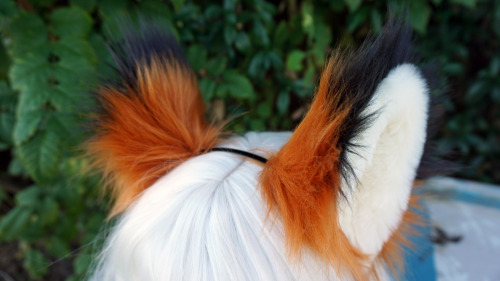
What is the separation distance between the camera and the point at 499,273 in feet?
2.71

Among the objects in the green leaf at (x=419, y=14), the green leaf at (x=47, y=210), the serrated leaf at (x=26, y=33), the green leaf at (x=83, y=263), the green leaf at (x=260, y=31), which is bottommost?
the green leaf at (x=83, y=263)

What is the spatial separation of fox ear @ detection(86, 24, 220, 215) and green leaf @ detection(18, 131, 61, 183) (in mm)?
223

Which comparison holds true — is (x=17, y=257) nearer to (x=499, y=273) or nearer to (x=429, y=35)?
(x=499, y=273)

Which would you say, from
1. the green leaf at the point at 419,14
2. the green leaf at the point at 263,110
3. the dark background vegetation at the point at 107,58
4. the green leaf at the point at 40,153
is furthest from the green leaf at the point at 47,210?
the green leaf at the point at 419,14

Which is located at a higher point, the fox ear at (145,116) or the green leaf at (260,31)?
the green leaf at (260,31)

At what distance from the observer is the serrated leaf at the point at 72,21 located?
0.80 meters

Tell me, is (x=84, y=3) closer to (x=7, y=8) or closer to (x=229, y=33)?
(x=7, y=8)

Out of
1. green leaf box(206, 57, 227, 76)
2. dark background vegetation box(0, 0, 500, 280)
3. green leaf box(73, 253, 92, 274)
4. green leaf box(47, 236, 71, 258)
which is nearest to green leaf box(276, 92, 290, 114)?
→ dark background vegetation box(0, 0, 500, 280)

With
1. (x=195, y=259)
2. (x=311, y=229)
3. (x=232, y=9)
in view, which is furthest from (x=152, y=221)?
(x=232, y=9)

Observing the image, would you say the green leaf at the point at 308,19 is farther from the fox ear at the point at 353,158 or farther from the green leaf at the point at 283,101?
the fox ear at the point at 353,158

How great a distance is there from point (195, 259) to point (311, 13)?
82cm

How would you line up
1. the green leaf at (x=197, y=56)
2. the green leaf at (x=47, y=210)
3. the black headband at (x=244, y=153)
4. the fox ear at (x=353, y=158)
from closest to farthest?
the fox ear at (x=353, y=158) → the black headband at (x=244, y=153) → the green leaf at (x=197, y=56) → the green leaf at (x=47, y=210)

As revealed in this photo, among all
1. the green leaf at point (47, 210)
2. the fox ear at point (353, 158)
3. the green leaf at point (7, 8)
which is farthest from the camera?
the green leaf at point (47, 210)

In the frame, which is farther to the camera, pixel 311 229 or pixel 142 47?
pixel 142 47
